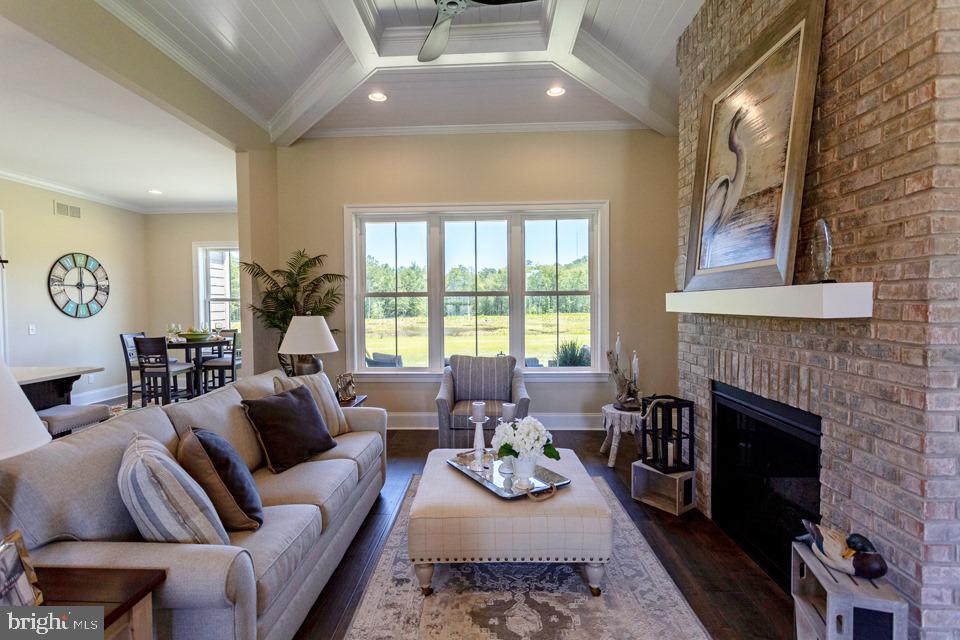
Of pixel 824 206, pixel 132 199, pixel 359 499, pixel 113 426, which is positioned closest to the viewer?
pixel 113 426

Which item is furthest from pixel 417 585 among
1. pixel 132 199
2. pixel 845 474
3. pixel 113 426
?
pixel 132 199

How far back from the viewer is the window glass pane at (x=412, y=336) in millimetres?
4855

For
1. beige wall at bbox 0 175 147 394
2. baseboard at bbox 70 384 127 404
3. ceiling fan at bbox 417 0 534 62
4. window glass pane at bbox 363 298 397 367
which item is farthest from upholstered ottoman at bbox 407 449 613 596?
baseboard at bbox 70 384 127 404

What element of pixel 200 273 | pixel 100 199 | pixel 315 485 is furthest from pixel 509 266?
pixel 100 199

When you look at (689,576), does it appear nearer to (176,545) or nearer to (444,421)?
(444,421)

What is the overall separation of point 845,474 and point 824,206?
1.06 meters

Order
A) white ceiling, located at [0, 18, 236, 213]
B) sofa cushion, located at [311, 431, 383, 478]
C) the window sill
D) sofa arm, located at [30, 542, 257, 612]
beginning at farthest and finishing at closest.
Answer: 1. the window sill
2. white ceiling, located at [0, 18, 236, 213]
3. sofa cushion, located at [311, 431, 383, 478]
4. sofa arm, located at [30, 542, 257, 612]

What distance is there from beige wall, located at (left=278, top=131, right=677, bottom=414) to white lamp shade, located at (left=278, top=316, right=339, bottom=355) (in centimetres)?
156

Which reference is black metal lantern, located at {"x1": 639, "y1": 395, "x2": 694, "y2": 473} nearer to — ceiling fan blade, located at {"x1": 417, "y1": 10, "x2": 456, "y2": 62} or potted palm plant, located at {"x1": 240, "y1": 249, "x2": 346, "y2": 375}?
ceiling fan blade, located at {"x1": 417, "y1": 10, "x2": 456, "y2": 62}

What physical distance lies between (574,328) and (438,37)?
3068 millimetres

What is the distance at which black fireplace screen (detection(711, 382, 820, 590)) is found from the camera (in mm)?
2027

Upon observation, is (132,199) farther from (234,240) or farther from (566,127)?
(566,127)

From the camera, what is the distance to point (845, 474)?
1714mm

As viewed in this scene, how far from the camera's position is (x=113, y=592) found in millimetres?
1182
